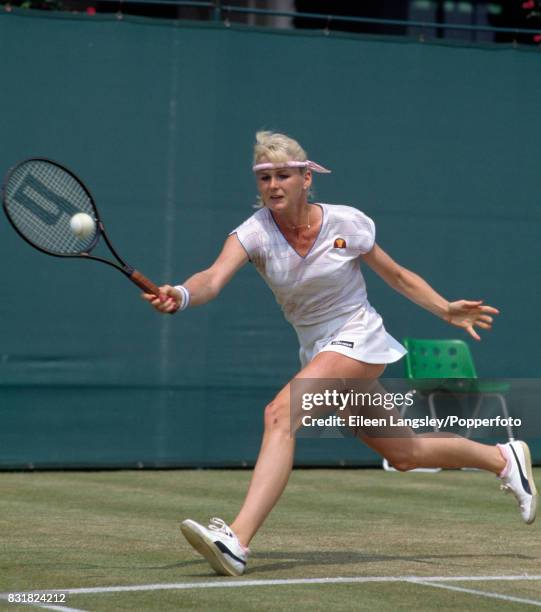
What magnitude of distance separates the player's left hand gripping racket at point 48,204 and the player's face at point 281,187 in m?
0.64

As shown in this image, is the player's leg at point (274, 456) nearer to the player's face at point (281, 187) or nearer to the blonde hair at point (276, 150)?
the player's face at point (281, 187)

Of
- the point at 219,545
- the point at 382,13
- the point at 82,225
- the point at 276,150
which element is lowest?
the point at 219,545

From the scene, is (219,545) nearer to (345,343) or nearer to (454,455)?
(345,343)

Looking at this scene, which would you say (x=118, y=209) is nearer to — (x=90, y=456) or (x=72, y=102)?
(x=72, y=102)

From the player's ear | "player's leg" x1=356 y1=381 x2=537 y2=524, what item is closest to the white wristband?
the player's ear

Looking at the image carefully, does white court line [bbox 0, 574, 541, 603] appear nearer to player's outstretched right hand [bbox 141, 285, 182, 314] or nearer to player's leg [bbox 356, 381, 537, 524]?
player's leg [bbox 356, 381, 537, 524]

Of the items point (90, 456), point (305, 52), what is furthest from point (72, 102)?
point (90, 456)

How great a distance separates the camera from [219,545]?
5.21 meters

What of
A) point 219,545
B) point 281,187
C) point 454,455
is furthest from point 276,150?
point 219,545

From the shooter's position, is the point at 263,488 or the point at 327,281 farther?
the point at 327,281

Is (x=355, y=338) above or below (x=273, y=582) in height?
above

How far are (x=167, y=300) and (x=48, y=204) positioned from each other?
104cm

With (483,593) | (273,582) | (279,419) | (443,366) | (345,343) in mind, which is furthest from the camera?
(443,366)

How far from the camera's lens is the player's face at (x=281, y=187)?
19.2 ft
